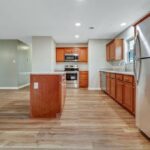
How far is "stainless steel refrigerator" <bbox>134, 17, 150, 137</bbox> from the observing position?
260 cm

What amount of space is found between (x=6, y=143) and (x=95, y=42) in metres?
6.82

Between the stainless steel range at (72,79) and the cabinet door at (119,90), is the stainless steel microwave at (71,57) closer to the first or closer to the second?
the stainless steel range at (72,79)

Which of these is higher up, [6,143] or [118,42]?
[118,42]

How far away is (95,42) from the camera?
8.69 meters

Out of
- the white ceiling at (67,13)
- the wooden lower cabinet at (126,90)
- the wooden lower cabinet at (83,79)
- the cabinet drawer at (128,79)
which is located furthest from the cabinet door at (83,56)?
the cabinet drawer at (128,79)

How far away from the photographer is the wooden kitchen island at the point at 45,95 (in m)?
3.89

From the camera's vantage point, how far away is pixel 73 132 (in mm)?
3012

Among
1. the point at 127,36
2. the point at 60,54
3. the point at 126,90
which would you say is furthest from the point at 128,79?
the point at 60,54

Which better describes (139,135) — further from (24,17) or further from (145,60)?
(24,17)

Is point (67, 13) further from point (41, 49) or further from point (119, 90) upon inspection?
point (41, 49)

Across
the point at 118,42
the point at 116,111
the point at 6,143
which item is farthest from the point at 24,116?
the point at 118,42

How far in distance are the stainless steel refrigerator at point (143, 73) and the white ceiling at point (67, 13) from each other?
145cm

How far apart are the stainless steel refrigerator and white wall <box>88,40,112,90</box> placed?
5.69m

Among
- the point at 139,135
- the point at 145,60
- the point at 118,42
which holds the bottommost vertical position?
the point at 139,135
